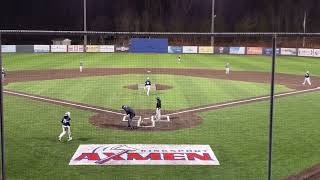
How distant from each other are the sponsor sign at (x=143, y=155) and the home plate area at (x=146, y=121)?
12.5ft

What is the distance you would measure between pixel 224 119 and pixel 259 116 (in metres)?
2.22

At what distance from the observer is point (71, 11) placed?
83.4 m

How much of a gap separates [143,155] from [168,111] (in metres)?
9.13

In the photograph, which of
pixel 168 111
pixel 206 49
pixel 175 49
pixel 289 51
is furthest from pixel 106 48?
pixel 168 111

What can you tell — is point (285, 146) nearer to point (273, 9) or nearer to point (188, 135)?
point (188, 135)

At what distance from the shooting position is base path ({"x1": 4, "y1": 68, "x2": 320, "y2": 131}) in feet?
73.2

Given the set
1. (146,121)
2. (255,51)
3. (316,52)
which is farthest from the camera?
(255,51)

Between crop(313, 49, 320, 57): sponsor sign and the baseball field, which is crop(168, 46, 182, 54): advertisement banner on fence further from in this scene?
the baseball field

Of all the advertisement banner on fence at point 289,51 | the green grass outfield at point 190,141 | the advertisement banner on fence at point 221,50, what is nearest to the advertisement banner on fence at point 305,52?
the advertisement banner on fence at point 289,51

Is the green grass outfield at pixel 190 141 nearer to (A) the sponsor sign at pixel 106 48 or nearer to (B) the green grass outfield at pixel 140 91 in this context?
(B) the green grass outfield at pixel 140 91

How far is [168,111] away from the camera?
83.0 ft

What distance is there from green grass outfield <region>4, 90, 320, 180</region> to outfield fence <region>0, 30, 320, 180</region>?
1.7 inches

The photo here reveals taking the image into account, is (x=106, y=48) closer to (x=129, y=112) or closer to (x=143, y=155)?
(x=129, y=112)

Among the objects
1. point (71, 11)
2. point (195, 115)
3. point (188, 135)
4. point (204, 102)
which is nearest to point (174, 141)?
point (188, 135)
